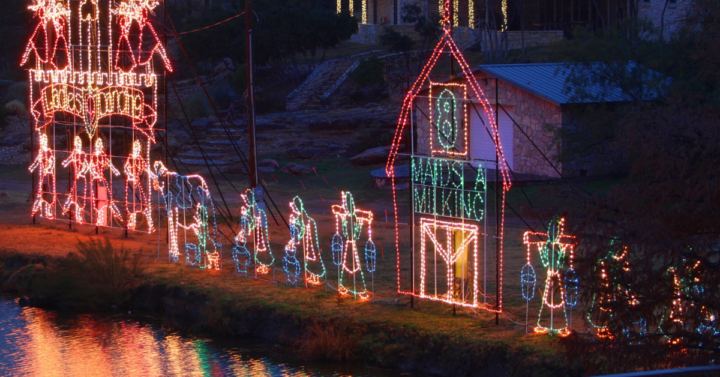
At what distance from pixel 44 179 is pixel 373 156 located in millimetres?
12297

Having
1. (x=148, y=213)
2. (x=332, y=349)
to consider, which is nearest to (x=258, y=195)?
(x=148, y=213)

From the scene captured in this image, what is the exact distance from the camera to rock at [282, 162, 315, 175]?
2808 centimetres

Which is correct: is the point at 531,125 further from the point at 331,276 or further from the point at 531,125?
the point at 331,276

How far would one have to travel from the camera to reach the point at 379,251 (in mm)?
15570

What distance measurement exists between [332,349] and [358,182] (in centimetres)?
1558

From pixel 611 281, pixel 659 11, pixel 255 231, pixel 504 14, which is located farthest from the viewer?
pixel 504 14

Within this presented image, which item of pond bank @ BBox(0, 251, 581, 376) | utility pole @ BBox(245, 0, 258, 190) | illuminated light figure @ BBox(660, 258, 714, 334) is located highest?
utility pole @ BBox(245, 0, 258, 190)

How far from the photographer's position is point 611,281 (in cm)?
661

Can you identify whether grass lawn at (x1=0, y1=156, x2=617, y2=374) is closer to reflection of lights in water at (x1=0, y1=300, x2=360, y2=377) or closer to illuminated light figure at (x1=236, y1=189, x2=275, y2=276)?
illuminated light figure at (x1=236, y1=189, x2=275, y2=276)

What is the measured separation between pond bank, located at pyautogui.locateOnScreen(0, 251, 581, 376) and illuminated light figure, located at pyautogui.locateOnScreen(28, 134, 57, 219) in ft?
13.9

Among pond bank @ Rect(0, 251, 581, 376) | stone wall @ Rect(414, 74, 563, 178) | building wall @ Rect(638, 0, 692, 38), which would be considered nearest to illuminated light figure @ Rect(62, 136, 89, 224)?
pond bank @ Rect(0, 251, 581, 376)

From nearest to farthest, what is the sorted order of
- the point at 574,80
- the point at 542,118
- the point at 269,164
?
the point at 574,80
the point at 542,118
the point at 269,164

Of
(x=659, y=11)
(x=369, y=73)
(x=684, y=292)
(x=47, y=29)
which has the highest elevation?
(x=659, y=11)

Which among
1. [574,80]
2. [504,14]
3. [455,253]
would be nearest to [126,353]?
[455,253]
